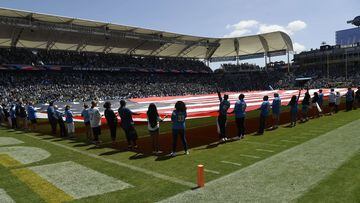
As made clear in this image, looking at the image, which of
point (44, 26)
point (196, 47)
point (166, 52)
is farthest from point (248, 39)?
point (44, 26)

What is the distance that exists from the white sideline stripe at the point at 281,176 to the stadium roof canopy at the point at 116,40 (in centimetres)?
4283

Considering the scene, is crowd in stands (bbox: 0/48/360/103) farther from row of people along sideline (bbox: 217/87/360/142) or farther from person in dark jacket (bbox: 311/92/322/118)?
person in dark jacket (bbox: 311/92/322/118)

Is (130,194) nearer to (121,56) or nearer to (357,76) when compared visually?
(121,56)

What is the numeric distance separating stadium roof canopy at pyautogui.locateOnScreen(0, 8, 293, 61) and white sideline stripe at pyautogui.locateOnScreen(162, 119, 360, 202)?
1686 inches

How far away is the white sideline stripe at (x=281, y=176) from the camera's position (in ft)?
20.9

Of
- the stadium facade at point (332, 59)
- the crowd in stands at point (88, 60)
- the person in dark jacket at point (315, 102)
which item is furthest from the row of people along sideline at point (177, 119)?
the stadium facade at point (332, 59)

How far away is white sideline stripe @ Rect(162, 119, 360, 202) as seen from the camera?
636 cm

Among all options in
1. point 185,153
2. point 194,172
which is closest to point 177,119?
point 185,153

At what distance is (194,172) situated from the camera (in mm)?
8203

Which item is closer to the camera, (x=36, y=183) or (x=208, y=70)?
(x=36, y=183)

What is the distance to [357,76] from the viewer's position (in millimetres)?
69500

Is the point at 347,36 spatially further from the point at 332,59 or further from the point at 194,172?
the point at 194,172

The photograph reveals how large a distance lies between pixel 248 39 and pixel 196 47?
11.2m

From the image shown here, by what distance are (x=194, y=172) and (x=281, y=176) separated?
2000mm
